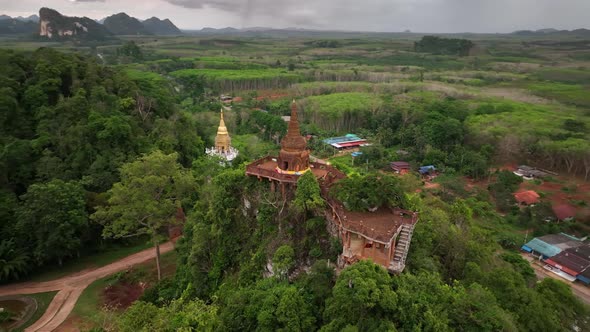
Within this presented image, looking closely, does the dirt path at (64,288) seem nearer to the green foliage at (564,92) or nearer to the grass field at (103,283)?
the grass field at (103,283)

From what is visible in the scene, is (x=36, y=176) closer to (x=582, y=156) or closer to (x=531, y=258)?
(x=531, y=258)

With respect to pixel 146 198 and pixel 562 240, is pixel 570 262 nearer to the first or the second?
pixel 562 240

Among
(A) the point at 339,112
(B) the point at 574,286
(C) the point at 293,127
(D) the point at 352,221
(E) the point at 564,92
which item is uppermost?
(C) the point at 293,127

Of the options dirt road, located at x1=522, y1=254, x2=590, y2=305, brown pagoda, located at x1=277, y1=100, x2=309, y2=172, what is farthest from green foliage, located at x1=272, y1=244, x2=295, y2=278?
dirt road, located at x1=522, y1=254, x2=590, y2=305

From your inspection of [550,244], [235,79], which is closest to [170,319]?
[550,244]

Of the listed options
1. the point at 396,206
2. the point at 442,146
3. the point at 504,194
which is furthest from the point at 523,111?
the point at 396,206
